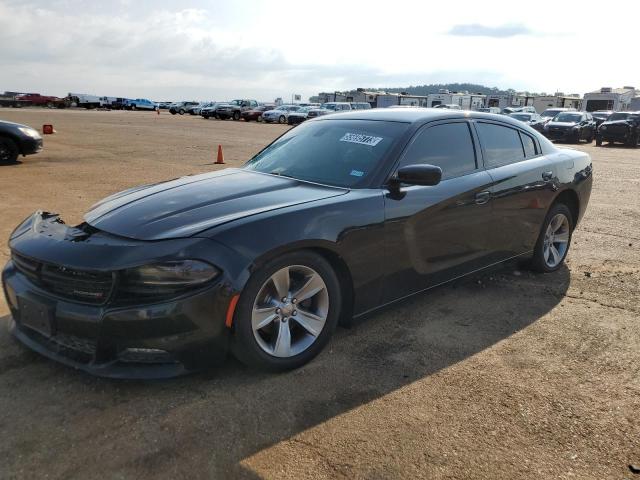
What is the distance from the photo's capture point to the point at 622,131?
26.2 meters

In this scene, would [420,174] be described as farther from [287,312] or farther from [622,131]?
[622,131]

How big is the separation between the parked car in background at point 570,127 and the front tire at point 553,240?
24.9m

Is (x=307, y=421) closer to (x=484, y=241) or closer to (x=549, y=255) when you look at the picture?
(x=484, y=241)

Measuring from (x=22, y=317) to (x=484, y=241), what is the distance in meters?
3.39

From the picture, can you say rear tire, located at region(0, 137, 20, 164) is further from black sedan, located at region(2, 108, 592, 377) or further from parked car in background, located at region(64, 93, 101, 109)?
parked car in background, located at region(64, 93, 101, 109)

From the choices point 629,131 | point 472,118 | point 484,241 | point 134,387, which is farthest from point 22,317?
point 629,131

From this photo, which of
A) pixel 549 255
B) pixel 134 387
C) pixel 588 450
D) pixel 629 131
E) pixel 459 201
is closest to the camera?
pixel 588 450

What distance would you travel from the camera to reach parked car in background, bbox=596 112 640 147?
26109 mm

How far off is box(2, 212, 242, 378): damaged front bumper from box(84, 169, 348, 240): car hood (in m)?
0.16

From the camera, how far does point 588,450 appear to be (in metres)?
2.68

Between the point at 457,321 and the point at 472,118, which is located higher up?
the point at 472,118

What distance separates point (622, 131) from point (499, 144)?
25.4 meters

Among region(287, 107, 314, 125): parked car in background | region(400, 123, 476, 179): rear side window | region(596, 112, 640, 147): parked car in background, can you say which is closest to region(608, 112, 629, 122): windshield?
region(596, 112, 640, 147): parked car in background

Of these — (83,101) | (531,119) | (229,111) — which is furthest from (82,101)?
(531,119)
